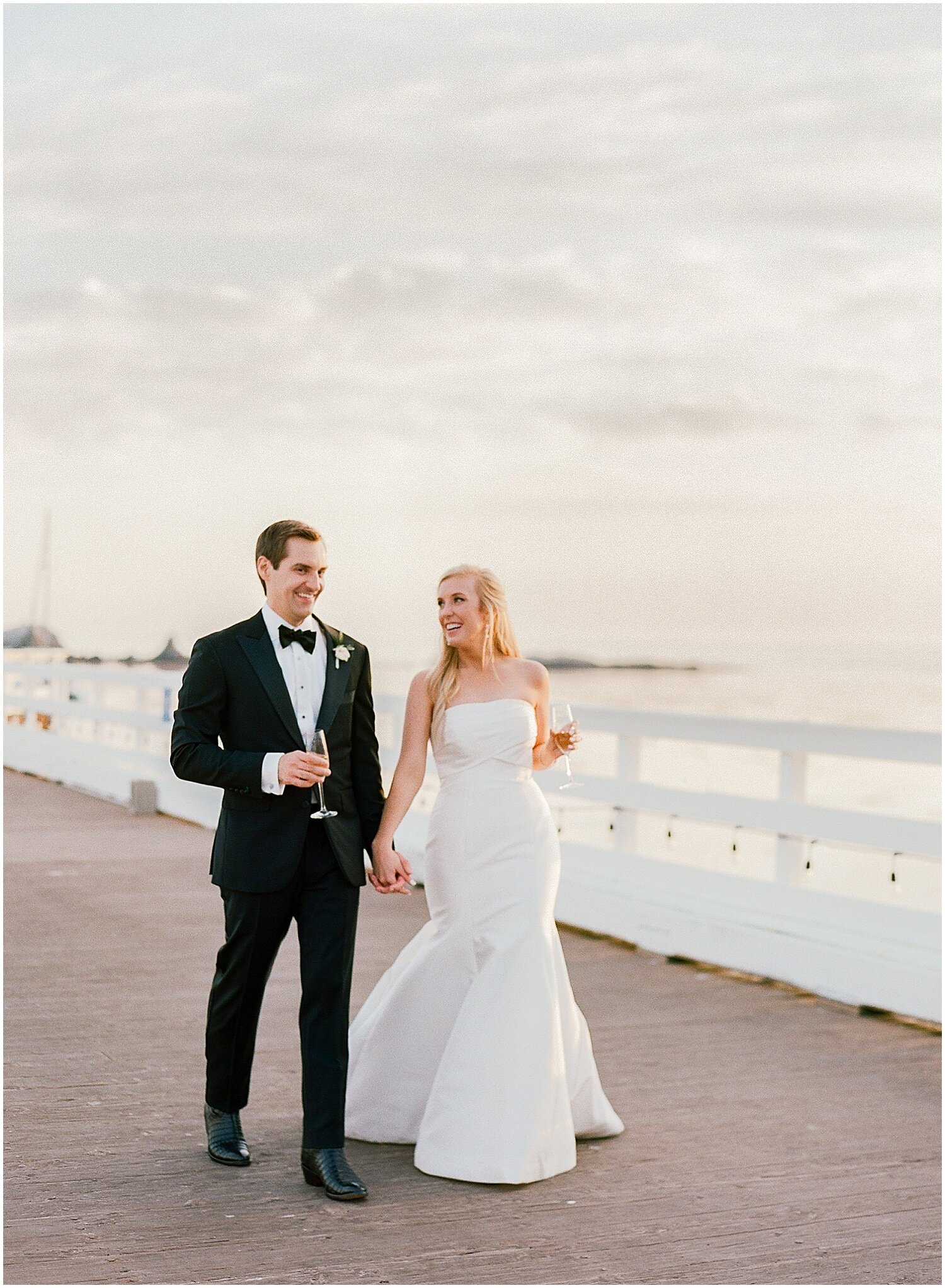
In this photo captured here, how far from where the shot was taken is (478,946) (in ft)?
16.2

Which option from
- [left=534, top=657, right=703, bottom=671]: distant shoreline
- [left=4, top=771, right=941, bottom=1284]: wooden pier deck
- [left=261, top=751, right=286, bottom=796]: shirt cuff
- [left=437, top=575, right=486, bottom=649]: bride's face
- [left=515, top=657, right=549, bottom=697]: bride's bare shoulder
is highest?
[left=534, top=657, right=703, bottom=671]: distant shoreline

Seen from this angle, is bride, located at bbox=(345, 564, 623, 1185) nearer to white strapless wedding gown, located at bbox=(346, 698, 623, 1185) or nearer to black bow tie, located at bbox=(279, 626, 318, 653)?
white strapless wedding gown, located at bbox=(346, 698, 623, 1185)

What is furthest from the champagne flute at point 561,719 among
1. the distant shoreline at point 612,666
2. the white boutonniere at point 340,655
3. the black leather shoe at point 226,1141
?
the distant shoreline at point 612,666

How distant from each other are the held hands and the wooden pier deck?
2.92 feet

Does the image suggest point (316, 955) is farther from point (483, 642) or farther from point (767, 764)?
point (767, 764)

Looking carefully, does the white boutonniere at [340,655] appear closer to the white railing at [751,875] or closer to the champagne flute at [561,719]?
the champagne flute at [561,719]

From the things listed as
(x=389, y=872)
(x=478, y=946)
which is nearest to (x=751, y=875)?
(x=478, y=946)

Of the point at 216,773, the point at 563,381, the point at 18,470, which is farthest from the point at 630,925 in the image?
the point at 563,381

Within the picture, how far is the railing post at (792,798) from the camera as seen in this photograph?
761cm

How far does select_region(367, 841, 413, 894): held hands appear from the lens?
4633 millimetres

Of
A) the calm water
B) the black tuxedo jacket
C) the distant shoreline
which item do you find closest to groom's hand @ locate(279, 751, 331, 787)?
the black tuxedo jacket

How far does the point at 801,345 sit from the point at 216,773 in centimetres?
5425

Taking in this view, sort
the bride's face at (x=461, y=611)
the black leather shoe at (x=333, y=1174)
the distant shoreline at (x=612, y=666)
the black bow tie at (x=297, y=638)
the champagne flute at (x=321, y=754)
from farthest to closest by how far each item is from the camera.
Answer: the distant shoreline at (x=612, y=666), the bride's face at (x=461, y=611), the black bow tie at (x=297, y=638), the black leather shoe at (x=333, y=1174), the champagne flute at (x=321, y=754)

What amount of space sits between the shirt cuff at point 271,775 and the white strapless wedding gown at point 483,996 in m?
0.76
